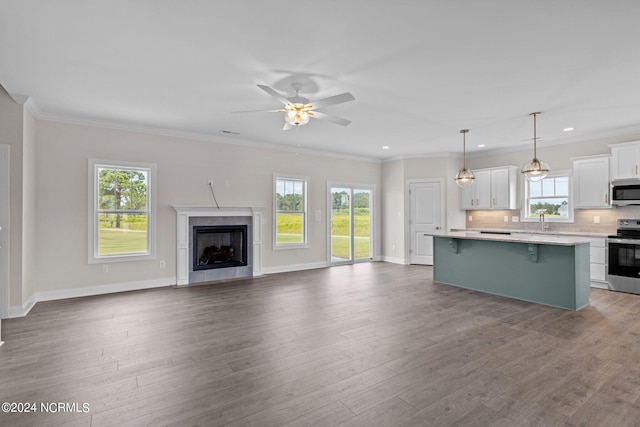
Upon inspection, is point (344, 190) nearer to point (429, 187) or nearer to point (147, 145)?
point (429, 187)

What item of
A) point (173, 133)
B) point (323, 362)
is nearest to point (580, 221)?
point (323, 362)

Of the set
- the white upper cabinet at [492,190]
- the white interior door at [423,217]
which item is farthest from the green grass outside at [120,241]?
the white upper cabinet at [492,190]

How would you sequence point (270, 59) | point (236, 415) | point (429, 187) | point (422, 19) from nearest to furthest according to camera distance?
point (236, 415) < point (422, 19) < point (270, 59) < point (429, 187)

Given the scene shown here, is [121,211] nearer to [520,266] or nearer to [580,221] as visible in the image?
[520,266]

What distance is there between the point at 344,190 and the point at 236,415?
661 centimetres

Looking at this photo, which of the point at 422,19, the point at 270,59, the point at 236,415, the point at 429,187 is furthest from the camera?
the point at 429,187

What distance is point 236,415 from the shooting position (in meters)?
2.14

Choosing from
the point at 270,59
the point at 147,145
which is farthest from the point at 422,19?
the point at 147,145

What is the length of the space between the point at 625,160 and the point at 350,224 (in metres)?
5.36

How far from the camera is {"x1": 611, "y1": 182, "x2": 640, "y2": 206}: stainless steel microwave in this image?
5.45m

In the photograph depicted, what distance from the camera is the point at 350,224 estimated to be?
846 cm

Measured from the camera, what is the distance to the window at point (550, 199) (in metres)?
6.53

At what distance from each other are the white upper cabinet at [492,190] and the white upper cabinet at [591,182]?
1.13 metres

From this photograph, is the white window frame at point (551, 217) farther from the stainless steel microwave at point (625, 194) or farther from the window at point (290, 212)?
the window at point (290, 212)
